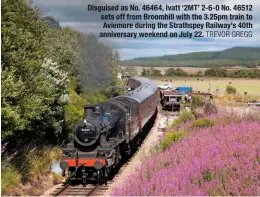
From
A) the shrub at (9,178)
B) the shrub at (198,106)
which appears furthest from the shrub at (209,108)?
the shrub at (9,178)

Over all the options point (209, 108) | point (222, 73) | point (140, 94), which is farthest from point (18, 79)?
point (222, 73)

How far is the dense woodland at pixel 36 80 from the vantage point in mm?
15445

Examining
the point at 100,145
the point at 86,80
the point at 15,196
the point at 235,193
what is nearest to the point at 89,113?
the point at 100,145

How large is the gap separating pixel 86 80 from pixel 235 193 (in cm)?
2901

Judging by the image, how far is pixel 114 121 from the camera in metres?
18.3

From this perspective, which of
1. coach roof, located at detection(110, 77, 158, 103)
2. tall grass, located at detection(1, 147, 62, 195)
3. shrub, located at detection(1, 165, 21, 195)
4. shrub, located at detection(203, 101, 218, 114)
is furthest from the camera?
shrub, located at detection(203, 101, 218, 114)

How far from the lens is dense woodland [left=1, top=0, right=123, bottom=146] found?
15445 mm

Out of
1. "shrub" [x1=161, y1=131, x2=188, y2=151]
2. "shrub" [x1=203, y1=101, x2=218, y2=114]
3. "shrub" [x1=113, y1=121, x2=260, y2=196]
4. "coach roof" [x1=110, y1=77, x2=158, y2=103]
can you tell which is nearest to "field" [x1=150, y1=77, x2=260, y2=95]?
"coach roof" [x1=110, y1=77, x2=158, y2=103]

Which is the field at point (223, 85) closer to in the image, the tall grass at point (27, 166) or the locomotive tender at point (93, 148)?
the tall grass at point (27, 166)

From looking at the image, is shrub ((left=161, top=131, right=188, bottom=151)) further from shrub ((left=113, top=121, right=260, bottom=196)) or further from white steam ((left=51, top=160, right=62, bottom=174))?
white steam ((left=51, top=160, right=62, bottom=174))

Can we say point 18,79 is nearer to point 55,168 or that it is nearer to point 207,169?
point 55,168

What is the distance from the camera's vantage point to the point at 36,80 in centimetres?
1794

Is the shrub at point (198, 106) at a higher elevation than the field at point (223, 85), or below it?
higher

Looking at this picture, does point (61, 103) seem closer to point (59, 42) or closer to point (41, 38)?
point (41, 38)
